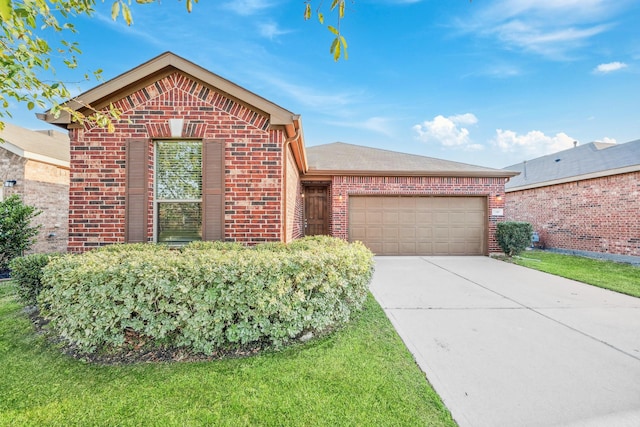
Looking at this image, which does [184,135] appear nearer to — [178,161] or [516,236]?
[178,161]

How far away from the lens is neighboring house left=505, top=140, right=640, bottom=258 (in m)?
8.98

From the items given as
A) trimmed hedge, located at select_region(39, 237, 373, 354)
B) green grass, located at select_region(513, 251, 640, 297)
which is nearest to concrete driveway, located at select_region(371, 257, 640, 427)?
green grass, located at select_region(513, 251, 640, 297)

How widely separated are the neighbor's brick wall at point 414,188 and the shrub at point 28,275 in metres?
7.25

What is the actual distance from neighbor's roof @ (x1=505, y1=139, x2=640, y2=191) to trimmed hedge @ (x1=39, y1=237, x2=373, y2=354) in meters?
12.3

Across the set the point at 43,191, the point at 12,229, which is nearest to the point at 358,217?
the point at 12,229

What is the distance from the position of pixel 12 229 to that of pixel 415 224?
11.4m

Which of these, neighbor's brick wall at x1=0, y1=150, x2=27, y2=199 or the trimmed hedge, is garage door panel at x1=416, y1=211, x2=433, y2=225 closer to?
the trimmed hedge

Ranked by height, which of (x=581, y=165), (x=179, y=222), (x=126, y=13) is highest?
(x=581, y=165)

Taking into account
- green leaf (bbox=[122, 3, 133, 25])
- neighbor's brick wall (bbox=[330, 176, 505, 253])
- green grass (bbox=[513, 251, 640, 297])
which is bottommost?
green grass (bbox=[513, 251, 640, 297])

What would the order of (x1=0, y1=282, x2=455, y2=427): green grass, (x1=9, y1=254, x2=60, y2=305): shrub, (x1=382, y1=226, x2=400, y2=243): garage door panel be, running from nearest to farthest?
(x1=0, y1=282, x2=455, y2=427): green grass → (x1=9, y1=254, x2=60, y2=305): shrub → (x1=382, y1=226, x2=400, y2=243): garage door panel

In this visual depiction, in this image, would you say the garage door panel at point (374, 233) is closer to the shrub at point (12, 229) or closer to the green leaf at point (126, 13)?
the green leaf at point (126, 13)

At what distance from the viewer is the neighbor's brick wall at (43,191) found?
8.15 metres

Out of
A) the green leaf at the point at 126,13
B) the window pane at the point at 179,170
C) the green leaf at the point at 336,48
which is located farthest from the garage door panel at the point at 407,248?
the green leaf at the point at 126,13

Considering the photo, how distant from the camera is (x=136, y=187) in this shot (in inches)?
184
